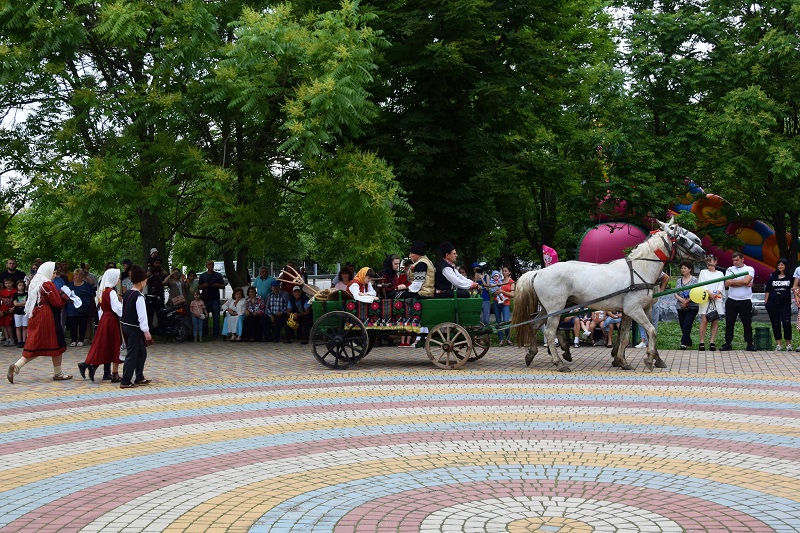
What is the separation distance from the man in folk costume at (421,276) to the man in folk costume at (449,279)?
16 centimetres

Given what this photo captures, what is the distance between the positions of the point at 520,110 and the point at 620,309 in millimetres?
10548

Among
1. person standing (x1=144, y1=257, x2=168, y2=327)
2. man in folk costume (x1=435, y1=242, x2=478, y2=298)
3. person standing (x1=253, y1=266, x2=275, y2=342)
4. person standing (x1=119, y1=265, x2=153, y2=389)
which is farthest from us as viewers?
person standing (x1=253, y1=266, x2=275, y2=342)

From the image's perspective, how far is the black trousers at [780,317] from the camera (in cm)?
1889

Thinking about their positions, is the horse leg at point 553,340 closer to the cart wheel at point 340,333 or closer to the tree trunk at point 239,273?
the cart wheel at point 340,333

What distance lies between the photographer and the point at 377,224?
19906 mm

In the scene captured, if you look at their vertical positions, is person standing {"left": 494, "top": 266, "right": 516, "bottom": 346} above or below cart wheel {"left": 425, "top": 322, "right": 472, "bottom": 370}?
above

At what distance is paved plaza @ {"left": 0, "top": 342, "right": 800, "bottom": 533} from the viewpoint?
6430mm

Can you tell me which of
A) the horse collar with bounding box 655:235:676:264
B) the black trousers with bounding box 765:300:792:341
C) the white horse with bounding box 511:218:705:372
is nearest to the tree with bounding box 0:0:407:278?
the white horse with bounding box 511:218:705:372

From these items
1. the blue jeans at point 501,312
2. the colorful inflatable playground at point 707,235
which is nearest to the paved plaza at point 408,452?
the blue jeans at point 501,312

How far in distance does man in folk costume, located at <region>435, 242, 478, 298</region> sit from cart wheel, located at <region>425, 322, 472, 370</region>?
2.08ft

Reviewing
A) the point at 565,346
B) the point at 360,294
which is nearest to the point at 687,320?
the point at 565,346

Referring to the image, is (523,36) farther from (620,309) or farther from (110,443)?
(110,443)

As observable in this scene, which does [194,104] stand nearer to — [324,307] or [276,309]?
[276,309]

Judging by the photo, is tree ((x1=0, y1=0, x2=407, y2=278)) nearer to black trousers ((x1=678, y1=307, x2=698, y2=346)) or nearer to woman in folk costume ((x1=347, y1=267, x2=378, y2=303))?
woman in folk costume ((x1=347, y1=267, x2=378, y2=303))
